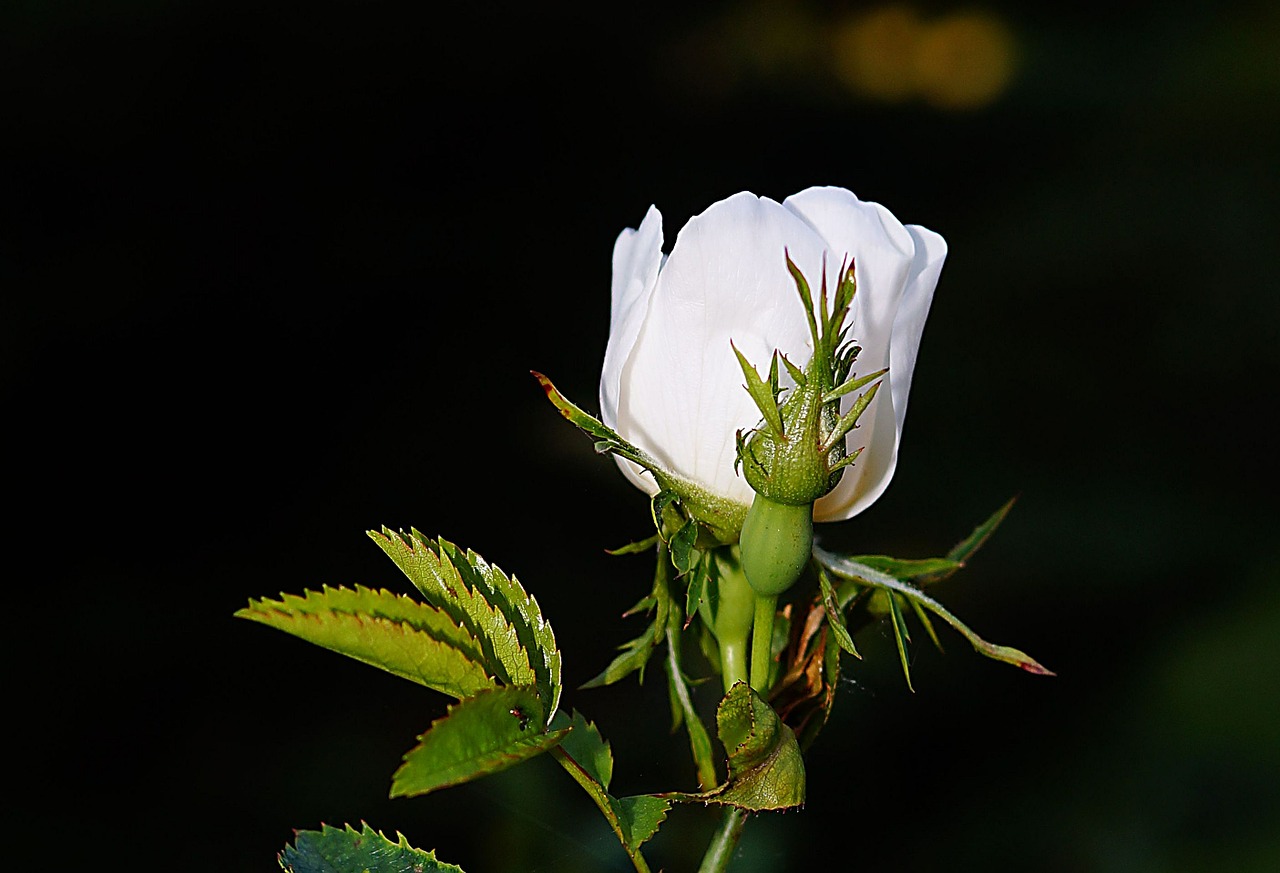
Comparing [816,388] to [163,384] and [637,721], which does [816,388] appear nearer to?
[637,721]

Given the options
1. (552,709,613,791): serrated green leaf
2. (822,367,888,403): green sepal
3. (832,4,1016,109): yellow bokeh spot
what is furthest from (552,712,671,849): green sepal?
(832,4,1016,109): yellow bokeh spot

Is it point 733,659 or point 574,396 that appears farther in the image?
point 574,396

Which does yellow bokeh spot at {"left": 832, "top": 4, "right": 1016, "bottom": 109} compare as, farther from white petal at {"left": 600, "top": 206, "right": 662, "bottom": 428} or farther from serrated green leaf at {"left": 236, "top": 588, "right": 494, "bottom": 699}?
serrated green leaf at {"left": 236, "top": 588, "right": 494, "bottom": 699}

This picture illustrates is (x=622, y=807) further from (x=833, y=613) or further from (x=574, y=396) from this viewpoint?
(x=574, y=396)

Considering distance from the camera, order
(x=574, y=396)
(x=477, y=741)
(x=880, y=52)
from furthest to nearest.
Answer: (x=880, y=52) → (x=574, y=396) → (x=477, y=741)

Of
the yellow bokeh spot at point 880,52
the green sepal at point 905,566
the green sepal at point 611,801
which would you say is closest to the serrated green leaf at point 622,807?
the green sepal at point 611,801

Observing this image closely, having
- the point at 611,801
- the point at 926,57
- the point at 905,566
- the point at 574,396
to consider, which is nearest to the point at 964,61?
the point at 926,57

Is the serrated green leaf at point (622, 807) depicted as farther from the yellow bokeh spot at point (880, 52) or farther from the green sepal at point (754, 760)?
the yellow bokeh spot at point (880, 52)
